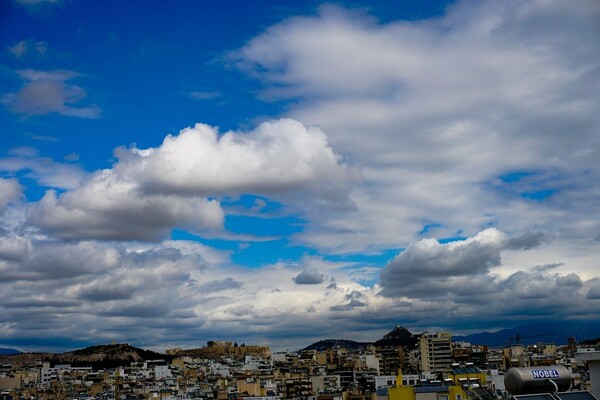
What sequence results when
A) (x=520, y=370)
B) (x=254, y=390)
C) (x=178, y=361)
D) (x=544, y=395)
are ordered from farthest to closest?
(x=178, y=361) < (x=254, y=390) < (x=520, y=370) < (x=544, y=395)

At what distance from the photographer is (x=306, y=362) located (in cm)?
16650

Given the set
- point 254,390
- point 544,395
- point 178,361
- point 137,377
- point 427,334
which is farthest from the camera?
point 178,361

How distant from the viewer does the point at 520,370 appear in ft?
49.6

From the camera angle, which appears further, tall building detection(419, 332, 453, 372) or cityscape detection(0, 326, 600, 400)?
tall building detection(419, 332, 453, 372)

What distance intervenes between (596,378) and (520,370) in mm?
5004

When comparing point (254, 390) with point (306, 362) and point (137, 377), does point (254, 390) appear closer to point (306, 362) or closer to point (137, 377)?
point (137, 377)

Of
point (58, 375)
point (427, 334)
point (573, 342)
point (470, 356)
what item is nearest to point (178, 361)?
point (58, 375)

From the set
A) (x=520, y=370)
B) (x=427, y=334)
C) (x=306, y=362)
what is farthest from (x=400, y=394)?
(x=306, y=362)

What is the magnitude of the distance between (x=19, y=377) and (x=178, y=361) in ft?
139

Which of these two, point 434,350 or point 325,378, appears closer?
point 325,378

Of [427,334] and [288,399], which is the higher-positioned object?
[427,334]

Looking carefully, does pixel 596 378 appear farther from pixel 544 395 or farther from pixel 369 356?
pixel 369 356

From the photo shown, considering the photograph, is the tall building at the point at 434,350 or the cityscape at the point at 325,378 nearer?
the cityscape at the point at 325,378

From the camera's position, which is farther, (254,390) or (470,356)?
(470,356)
